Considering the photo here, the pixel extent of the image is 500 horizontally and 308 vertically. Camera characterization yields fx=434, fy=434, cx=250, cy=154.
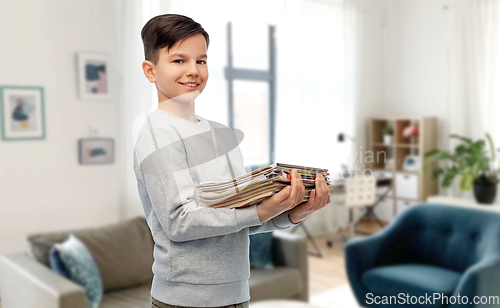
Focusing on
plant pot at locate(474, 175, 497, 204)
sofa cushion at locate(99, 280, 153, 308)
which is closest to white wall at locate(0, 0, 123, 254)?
sofa cushion at locate(99, 280, 153, 308)

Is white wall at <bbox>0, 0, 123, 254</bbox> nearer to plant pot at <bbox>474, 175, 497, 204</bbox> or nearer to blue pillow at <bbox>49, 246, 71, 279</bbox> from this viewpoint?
blue pillow at <bbox>49, 246, 71, 279</bbox>

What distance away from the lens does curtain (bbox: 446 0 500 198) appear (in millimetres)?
3473


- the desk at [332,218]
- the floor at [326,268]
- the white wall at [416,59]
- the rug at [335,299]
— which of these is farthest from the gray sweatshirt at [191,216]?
the white wall at [416,59]

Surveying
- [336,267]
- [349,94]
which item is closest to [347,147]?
[349,94]

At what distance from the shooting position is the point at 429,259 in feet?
7.41

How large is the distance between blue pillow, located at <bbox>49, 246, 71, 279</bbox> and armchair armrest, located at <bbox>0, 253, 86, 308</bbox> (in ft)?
0.10

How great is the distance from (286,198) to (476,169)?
11.5ft

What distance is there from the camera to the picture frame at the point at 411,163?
13.9ft

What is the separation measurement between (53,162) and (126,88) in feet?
4.10

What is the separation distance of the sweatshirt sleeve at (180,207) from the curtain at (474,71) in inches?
138

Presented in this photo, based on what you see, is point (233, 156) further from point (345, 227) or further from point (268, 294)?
point (345, 227)

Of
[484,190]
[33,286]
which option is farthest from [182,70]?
[484,190]

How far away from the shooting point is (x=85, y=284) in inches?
68.2

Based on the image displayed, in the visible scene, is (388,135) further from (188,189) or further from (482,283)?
(188,189)
